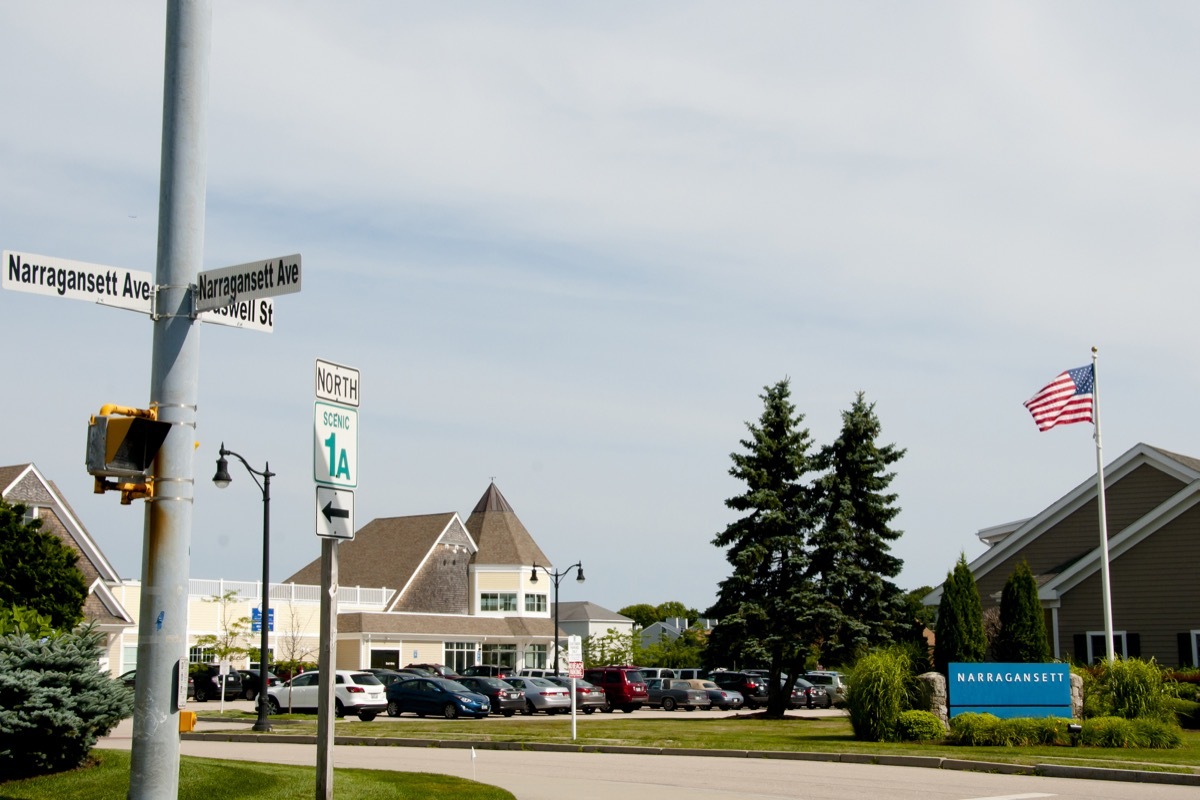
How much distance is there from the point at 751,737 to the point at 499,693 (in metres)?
17.5

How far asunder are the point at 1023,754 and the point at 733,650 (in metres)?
19.5

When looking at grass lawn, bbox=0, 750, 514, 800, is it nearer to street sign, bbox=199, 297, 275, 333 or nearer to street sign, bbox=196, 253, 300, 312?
street sign, bbox=199, 297, 275, 333

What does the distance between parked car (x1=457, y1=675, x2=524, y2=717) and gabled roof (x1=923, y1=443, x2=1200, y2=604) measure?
14.5 meters

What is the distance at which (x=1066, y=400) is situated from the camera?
106ft

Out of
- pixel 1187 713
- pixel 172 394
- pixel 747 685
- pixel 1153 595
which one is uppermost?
pixel 172 394

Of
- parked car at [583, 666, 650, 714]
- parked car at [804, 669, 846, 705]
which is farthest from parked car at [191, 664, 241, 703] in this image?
parked car at [804, 669, 846, 705]

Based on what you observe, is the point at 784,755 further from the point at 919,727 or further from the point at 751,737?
the point at 751,737

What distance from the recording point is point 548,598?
Answer: 80.0 meters

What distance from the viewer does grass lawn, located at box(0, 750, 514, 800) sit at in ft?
46.0

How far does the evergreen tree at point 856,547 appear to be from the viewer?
41.5 metres

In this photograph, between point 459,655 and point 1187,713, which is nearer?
point 1187,713


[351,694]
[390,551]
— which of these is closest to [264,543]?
[351,694]

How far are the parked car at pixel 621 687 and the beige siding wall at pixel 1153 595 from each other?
56.9 ft

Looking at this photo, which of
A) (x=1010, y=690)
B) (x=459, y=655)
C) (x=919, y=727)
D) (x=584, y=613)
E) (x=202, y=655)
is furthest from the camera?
(x=584, y=613)
